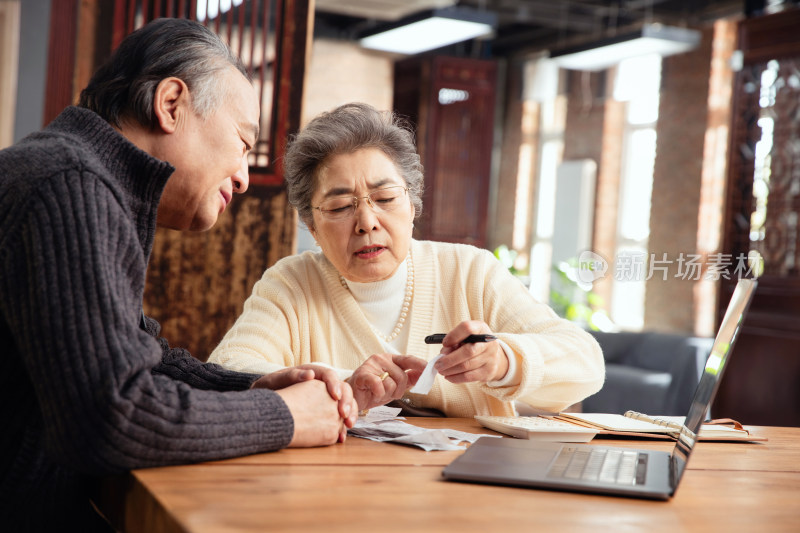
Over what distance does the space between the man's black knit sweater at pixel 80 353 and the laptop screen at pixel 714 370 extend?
24.3 inches

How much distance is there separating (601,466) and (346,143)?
118cm

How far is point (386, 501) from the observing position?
1083 mm

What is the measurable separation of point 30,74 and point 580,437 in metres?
5.15

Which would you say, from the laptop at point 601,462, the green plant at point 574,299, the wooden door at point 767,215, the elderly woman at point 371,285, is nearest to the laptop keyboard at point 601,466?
the laptop at point 601,462

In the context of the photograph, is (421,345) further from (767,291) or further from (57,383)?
(767,291)

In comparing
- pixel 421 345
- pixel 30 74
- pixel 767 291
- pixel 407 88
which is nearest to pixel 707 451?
pixel 421 345

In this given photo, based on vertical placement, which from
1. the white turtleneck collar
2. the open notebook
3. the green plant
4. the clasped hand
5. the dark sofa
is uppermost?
the white turtleneck collar

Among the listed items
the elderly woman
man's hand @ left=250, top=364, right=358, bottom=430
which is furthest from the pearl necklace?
man's hand @ left=250, top=364, right=358, bottom=430

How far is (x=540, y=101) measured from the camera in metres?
11.0

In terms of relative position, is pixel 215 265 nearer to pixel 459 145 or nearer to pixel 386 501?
pixel 386 501

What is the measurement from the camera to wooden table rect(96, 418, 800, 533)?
992mm

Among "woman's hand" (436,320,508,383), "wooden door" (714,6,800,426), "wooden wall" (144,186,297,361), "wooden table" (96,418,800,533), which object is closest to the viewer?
"wooden table" (96,418,800,533)

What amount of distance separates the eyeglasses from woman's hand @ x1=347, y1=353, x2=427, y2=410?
0.55m

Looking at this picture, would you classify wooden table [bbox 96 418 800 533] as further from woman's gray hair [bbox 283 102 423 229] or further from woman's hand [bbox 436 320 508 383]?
woman's gray hair [bbox 283 102 423 229]
